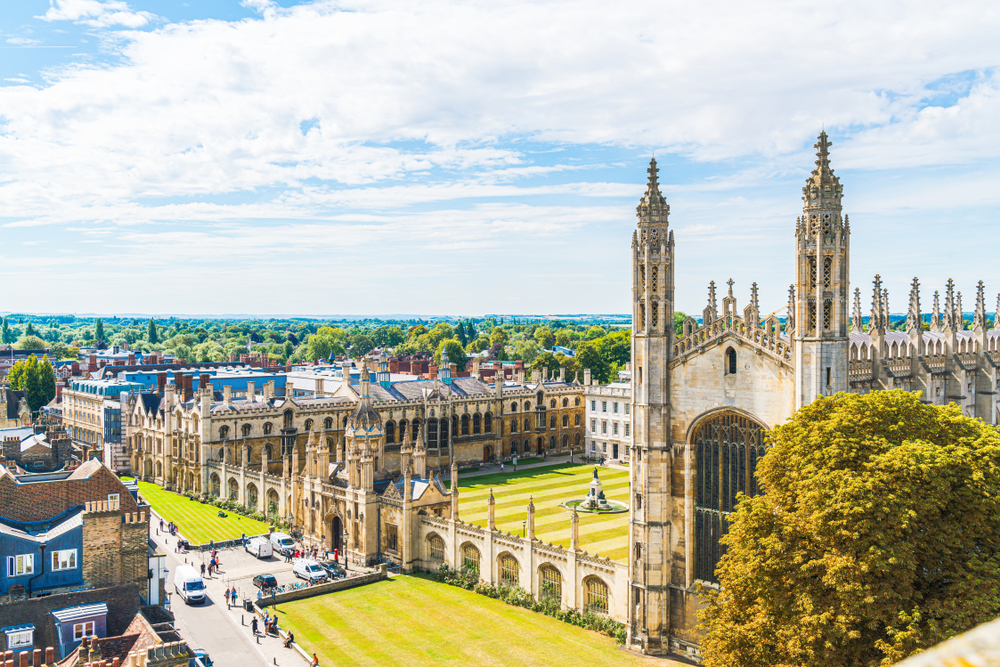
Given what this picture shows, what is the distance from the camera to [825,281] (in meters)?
30.7

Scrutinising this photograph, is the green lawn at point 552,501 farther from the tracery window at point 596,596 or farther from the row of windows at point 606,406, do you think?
the tracery window at point 596,596

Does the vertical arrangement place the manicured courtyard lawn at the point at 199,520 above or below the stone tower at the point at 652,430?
below

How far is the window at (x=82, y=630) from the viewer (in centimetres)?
2818

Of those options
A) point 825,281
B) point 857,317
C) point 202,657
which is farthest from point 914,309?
point 202,657

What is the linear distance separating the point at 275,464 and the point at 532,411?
30818 mm

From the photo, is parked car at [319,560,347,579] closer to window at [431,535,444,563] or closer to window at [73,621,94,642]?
window at [431,535,444,563]

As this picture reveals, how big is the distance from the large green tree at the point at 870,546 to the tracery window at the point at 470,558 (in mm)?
20524

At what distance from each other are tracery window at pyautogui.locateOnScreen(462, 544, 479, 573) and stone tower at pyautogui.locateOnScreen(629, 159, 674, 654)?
1163cm

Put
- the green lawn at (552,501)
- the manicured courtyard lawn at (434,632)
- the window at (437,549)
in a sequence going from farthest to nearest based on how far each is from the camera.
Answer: the green lawn at (552,501) < the window at (437,549) < the manicured courtyard lawn at (434,632)

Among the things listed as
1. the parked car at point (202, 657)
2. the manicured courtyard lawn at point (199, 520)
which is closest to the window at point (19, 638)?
the parked car at point (202, 657)

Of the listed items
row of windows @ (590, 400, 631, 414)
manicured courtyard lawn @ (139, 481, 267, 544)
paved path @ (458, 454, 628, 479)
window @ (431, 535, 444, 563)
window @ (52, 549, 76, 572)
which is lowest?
manicured courtyard lawn @ (139, 481, 267, 544)

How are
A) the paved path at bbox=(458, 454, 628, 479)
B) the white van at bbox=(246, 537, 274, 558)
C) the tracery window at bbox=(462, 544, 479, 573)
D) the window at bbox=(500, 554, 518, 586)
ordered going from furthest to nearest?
1. the paved path at bbox=(458, 454, 628, 479)
2. the white van at bbox=(246, 537, 274, 558)
3. the tracery window at bbox=(462, 544, 479, 573)
4. the window at bbox=(500, 554, 518, 586)

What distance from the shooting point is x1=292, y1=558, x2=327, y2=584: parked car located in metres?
45.6

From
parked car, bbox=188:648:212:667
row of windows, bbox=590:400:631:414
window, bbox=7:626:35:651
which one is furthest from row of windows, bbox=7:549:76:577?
row of windows, bbox=590:400:631:414
